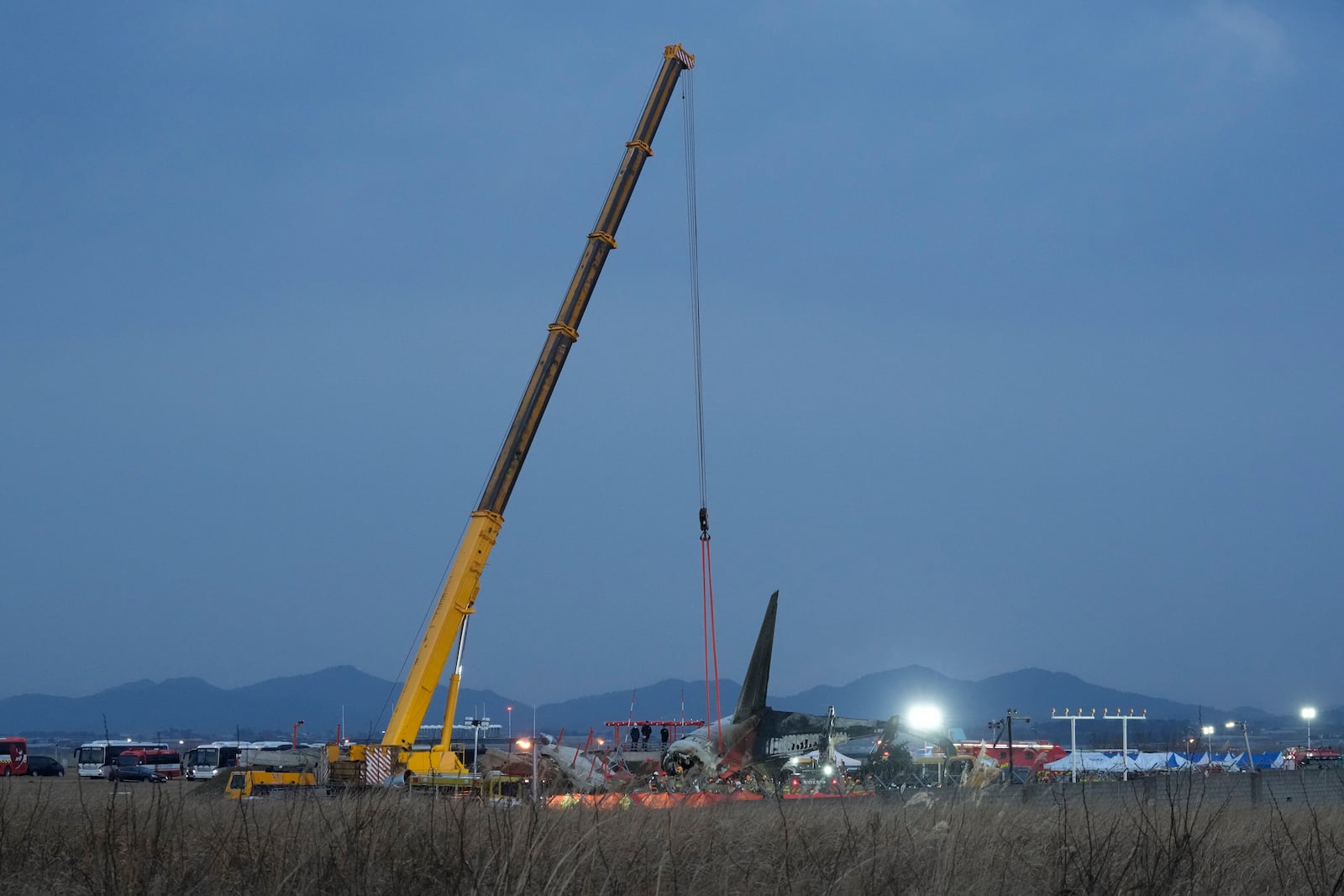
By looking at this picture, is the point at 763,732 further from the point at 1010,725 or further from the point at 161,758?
the point at 161,758

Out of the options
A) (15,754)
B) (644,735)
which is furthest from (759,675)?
(15,754)

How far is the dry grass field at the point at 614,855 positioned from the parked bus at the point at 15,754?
173 ft

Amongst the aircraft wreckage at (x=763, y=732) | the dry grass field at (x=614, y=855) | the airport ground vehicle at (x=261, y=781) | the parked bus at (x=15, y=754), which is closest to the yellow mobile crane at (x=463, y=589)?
the airport ground vehicle at (x=261, y=781)

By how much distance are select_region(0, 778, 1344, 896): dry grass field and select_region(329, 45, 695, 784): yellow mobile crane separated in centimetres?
1339

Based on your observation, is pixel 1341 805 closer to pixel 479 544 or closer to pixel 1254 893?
pixel 1254 893

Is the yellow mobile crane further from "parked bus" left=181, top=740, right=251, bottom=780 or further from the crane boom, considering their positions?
"parked bus" left=181, top=740, right=251, bottom=780

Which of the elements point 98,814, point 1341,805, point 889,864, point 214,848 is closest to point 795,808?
point 889,864

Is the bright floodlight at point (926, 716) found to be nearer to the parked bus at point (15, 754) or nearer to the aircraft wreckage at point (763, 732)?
the aircraft wreckage at point (763, 732)

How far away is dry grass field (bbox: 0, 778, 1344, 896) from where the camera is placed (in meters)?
8.87

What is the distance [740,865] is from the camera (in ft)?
32.0

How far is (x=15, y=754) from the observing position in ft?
195

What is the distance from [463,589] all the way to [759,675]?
39.2 feet

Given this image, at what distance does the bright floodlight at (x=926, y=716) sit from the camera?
45.7 m

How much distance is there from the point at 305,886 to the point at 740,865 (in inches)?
133
